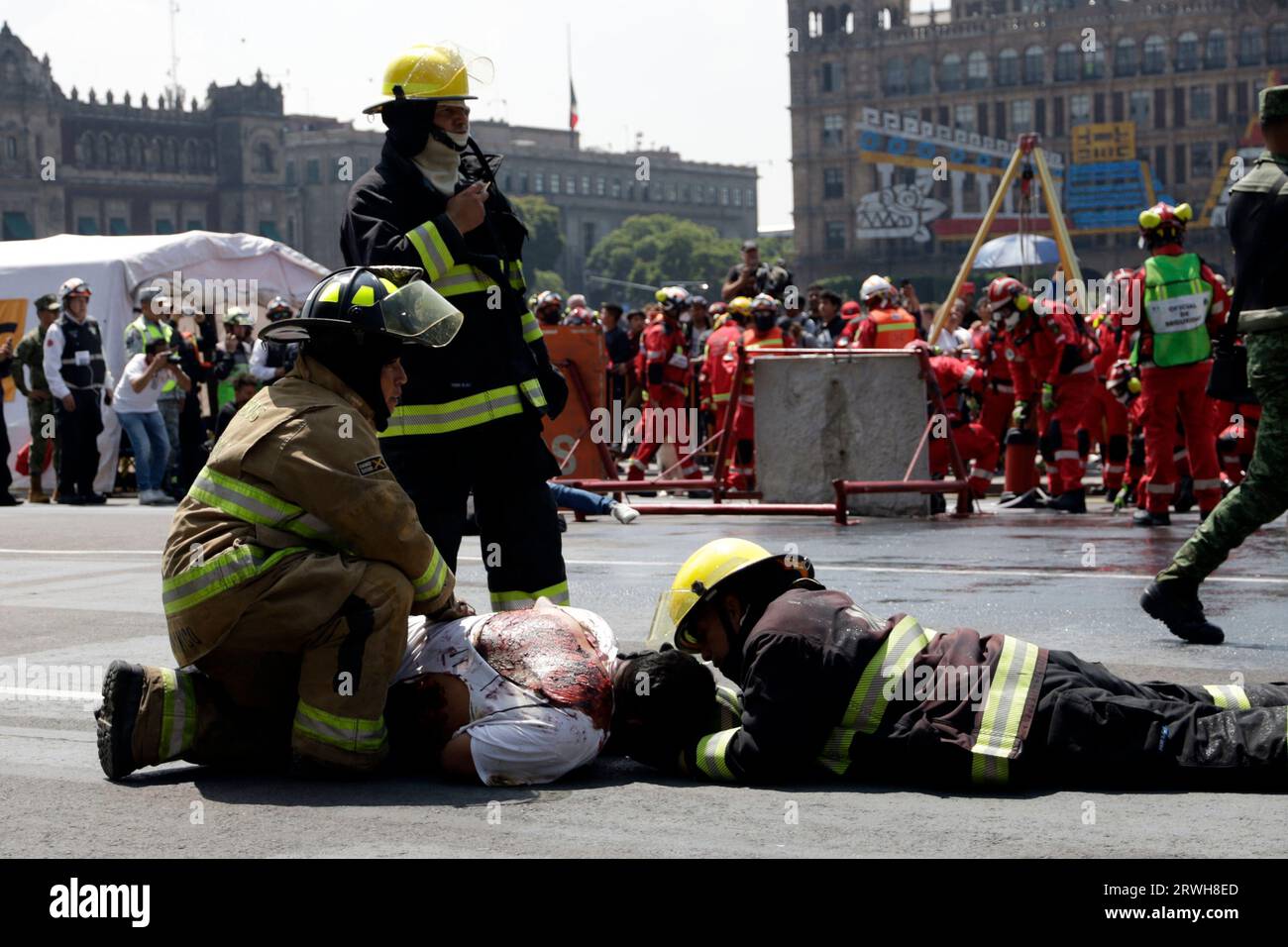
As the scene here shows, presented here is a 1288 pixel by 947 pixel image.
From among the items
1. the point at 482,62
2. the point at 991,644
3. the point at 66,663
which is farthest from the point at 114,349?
the point at 991,644

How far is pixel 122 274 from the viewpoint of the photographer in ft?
66.4

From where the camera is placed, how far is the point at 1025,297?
49.8 feet

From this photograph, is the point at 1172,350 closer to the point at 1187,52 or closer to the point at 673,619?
the point at 673,619

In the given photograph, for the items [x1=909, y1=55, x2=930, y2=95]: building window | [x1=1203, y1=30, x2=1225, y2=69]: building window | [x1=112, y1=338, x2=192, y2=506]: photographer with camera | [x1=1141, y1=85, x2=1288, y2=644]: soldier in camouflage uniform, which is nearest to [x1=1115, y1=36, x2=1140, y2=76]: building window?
[x1=1203, y1=30, x2=1225, y2=69]: building window

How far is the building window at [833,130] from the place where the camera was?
12800cm

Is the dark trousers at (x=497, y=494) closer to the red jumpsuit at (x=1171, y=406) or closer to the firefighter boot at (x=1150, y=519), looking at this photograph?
the red jumpsuit at (x=1171, y=406)

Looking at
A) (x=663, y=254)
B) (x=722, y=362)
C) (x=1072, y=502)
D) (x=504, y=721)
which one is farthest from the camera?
(x=663, y=254)

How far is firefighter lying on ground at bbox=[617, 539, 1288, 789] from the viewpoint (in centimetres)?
496

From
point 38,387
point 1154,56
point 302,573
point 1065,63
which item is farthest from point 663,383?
point 1065,63

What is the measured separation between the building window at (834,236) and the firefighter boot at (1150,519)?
115 meters

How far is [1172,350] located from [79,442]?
10.9 meters

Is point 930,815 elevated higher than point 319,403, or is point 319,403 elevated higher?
point 319,403
